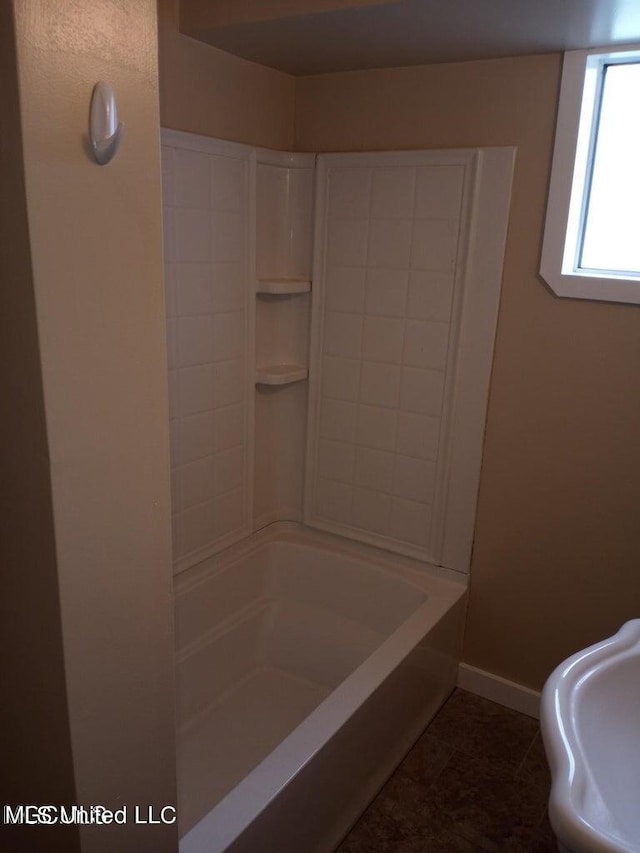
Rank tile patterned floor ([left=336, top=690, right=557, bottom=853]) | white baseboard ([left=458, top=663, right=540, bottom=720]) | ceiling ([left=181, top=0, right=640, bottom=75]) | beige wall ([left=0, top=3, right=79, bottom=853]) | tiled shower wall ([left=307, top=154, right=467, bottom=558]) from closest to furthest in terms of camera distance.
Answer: beige wall ([left=0, top=3, right=79, bottom=853]) < ceiling ([left=181, top=0, right=640, bottom=75]) < tile patterned floor ([left=336, top=690, right=557, bottom=853]) < tiled shower wall ([left=307, top=154, right=467, bottom=558]) < white baseboard ([left=458, top=663, right=540, bottom=720])

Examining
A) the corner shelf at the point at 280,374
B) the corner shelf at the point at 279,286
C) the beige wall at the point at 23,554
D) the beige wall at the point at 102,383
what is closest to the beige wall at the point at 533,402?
the corner shelf at the point at 279,286

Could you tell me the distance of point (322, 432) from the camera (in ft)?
8.41

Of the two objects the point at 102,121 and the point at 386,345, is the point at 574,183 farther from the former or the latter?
the point at 102,121

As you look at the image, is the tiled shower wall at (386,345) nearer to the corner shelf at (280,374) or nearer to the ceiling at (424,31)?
the corner shelf at (280,374)

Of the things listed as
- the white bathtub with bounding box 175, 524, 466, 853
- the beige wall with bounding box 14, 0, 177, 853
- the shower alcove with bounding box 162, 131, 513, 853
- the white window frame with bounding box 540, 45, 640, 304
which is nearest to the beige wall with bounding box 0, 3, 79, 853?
the beige wall with bounding box 14, 0, 177, 853

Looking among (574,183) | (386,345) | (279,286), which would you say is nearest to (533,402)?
(386,345)

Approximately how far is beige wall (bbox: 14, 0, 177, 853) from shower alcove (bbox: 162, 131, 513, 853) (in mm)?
892

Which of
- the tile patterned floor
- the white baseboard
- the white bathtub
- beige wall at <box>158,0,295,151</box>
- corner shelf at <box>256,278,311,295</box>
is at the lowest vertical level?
the tile patterned floor

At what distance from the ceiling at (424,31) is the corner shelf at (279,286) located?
0.69 metres

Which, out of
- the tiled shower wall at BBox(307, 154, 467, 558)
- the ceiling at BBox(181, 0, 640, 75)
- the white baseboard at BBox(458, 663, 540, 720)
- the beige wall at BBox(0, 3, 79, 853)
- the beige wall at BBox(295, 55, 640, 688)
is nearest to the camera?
the beige wall at BBox(0, 3, 79, 853)

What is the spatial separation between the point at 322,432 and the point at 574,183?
3.91ft

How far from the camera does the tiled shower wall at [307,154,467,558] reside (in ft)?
7.23

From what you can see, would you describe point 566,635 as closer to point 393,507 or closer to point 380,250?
point 393,507

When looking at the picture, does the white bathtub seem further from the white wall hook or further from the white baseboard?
the white wall hook
